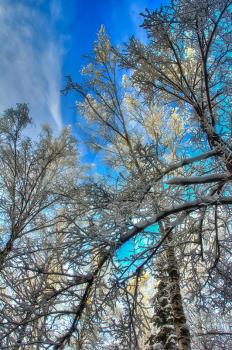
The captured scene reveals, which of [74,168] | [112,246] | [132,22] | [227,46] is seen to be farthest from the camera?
[74,168]

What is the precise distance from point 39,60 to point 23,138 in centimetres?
366

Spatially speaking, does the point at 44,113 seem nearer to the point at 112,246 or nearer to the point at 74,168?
the point at 74,168

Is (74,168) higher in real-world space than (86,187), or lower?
higher

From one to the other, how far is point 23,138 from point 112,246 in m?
4.45

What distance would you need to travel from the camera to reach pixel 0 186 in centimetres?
631

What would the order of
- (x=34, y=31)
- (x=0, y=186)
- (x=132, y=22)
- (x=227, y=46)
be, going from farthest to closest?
(x=34, y=31) < (x=0, y=186) < (x=132, y=22) < (x=227, y=46)

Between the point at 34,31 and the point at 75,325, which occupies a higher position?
the point at 34,31

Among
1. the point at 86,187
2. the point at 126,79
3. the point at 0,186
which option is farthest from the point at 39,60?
the point at 86,187

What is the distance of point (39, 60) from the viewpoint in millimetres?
8883

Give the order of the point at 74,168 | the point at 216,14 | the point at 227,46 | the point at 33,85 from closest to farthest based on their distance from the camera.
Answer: the point at 216,14 → the point at 227,46 → the point at 74,168 → the point at 33,85

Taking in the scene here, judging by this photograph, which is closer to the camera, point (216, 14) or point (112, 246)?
point (112, 246)

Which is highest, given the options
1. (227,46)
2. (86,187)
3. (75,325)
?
(227,46)

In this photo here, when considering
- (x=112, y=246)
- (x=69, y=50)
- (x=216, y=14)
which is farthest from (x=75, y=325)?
(x=69, y=50)

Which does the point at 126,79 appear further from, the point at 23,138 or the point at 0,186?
the point at 0,186
